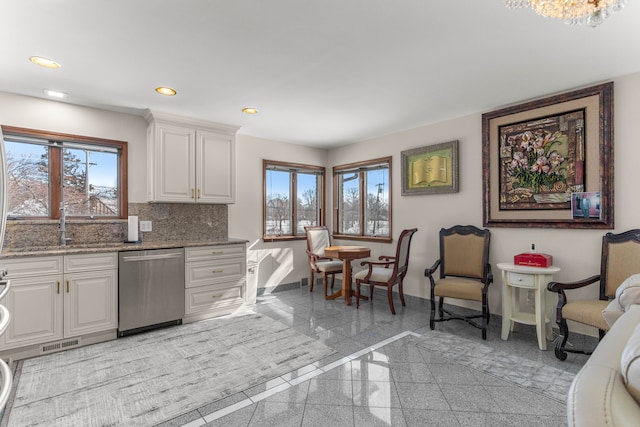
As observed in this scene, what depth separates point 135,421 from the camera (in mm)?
1948

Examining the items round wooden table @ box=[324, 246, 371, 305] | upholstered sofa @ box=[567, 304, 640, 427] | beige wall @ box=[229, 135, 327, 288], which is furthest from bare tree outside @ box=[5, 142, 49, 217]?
upholstered sofa @ box=[567, 304, 640, 427]

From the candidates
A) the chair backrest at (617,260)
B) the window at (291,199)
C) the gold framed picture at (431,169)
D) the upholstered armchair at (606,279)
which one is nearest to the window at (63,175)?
the window at (291,199)

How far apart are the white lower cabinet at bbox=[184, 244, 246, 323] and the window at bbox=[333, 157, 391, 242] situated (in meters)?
2.04

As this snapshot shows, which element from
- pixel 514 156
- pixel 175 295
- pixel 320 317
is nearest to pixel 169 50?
pixel 175 295

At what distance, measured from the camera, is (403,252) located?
13.3 feet

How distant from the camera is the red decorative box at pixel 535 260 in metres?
2.99

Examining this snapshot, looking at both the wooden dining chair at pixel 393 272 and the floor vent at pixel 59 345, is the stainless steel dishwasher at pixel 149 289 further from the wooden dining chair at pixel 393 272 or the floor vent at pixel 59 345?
the wooden dining chair at pixel 393 272

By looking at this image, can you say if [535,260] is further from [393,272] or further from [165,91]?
[165,91]

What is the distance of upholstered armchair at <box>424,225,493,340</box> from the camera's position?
3.32 metres

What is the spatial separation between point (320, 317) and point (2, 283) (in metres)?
3.11

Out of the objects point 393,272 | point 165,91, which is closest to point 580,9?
point 393,272

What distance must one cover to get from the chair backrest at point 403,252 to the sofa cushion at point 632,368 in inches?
123

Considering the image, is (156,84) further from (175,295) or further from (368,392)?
(368,392)

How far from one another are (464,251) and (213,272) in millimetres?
2997
